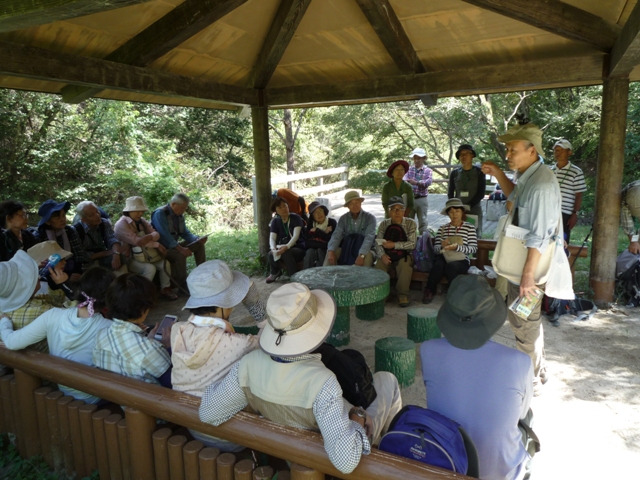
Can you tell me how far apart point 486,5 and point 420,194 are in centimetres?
394

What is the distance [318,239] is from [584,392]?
11.4 ft

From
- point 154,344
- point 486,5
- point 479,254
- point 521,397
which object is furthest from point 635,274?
point 154,344

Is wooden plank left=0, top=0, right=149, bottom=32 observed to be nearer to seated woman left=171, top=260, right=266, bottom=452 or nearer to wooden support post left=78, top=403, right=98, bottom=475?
seated woman left=171, top=260, right=266, bottom=452

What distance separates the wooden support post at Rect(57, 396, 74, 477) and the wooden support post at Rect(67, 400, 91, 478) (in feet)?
0.09

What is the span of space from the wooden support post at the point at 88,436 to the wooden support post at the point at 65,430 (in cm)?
11

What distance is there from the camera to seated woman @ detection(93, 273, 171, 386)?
2297 mm

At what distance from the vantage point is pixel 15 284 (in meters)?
2.73

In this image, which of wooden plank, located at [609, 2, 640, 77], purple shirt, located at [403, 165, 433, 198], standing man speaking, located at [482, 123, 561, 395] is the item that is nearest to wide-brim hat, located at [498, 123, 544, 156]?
standing man speaking, located at [482, 123, 561, 395]

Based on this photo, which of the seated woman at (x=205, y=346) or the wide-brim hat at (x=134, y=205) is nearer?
the seated woman at (x=205, y=346)

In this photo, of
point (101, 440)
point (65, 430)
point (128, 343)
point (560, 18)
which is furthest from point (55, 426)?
point (560, 18)

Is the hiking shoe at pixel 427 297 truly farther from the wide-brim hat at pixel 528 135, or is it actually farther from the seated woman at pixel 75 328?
the seated woman at pixel 75 328

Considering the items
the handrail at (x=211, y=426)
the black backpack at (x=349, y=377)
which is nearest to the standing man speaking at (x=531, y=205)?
the black backpack at (x=349, y=377)

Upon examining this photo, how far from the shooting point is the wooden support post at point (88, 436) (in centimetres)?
227

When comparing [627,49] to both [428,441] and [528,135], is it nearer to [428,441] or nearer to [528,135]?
[528,135]
